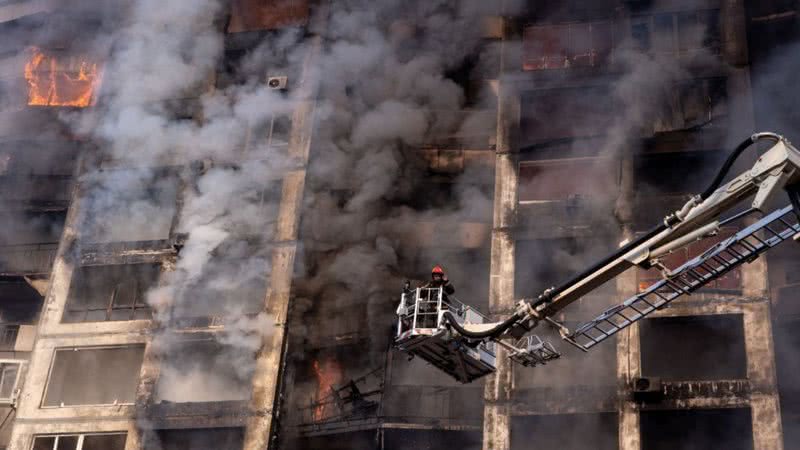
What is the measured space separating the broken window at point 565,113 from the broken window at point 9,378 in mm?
14810

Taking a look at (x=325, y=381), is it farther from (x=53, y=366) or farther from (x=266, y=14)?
(x=266, y=14)

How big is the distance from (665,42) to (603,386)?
32.7 feet

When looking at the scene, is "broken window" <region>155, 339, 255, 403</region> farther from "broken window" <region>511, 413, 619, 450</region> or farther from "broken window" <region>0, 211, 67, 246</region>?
"broken window" <region>0, 211, 67, 246</region>

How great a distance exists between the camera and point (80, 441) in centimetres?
2831

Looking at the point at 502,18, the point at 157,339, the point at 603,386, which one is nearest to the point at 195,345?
the point at 157,339

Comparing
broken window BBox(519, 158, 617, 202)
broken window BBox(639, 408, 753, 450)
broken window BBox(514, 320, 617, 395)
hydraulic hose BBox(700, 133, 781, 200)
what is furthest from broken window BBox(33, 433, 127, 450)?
hydraulic hose BBox(700, 133, 781, 200)

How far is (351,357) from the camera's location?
98.2ft

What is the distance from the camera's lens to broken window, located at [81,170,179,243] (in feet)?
103

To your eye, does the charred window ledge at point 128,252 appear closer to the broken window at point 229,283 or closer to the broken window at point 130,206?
the broken window at point 130,206

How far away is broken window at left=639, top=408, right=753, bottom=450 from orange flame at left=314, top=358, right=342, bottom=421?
325 inches

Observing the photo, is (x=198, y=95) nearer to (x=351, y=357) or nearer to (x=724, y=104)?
(x=351, y=357)

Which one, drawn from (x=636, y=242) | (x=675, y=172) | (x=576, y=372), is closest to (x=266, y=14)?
(x=675, y=172)

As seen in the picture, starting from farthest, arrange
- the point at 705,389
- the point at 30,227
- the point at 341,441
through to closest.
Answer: the point at 30,227
the point at 341,441
the point at 705,389

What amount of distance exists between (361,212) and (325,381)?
4.77m
